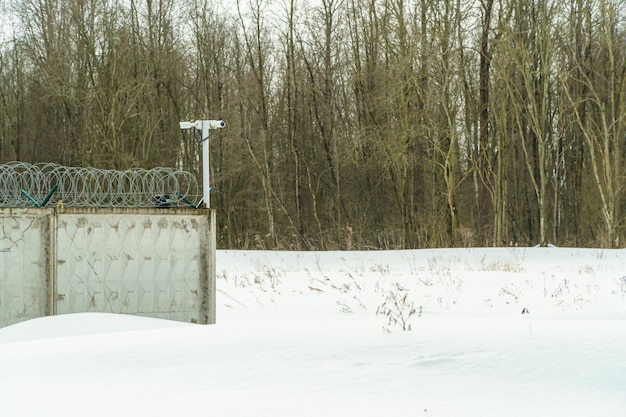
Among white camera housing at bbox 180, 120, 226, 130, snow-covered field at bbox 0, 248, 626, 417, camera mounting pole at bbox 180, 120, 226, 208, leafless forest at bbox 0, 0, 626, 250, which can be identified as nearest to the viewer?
snow-covered field at bbox 0, 248, 626, 417

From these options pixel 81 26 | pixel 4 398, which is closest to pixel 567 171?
pixel 81 26

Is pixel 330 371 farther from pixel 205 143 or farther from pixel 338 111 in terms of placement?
pixel 338 111

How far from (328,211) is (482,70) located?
7.89 m

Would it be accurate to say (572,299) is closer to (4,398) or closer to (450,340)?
(450,340)

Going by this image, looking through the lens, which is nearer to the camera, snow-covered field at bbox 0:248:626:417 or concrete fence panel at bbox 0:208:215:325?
snow-covered field at bbox 0:248:626:417

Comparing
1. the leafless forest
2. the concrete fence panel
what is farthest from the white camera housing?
the leafless forest

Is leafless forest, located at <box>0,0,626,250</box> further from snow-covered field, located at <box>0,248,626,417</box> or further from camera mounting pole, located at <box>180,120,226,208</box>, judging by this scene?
snow-covered field, located at <box>0,248,626,417</box>

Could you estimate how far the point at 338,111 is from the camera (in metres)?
30.4

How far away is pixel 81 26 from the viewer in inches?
1062

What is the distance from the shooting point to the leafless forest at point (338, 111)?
25.2 meters

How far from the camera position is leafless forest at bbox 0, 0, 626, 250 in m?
25.2

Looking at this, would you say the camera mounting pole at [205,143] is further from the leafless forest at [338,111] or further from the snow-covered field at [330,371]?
the leafless forest at [338,111]

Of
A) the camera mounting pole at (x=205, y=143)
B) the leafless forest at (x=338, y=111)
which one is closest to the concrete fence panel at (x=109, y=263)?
the camera mounting pole at (x=205, y=143)

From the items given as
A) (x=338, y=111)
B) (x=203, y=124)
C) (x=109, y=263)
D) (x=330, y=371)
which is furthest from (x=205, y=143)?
(x=338, y=111)
